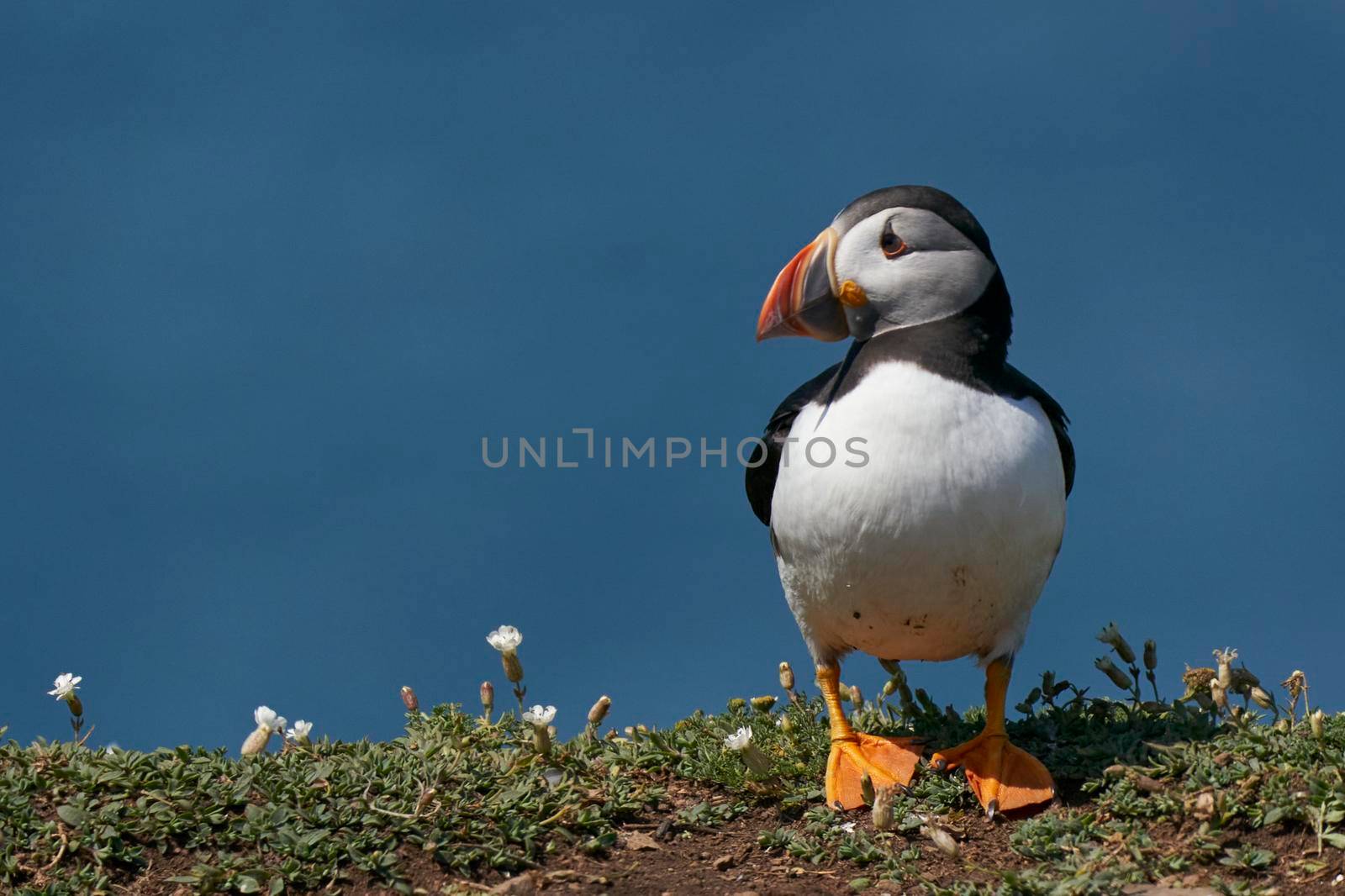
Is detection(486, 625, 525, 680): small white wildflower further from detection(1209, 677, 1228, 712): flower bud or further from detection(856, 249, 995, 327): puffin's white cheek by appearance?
detection(1209, 677, 1228, 712): flower bud

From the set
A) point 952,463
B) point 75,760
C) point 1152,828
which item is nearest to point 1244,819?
point 1152,828

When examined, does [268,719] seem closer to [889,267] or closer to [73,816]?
[73,816]

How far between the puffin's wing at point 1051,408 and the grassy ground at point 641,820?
3.98ft

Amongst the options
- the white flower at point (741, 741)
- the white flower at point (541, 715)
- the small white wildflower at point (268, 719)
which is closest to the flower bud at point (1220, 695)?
the white flower at point (741, 741)

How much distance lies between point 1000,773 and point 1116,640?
3.56ft

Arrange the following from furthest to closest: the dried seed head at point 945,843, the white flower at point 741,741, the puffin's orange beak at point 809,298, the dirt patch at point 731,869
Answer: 1. the puffin's orange beak at point 809,298
2. the white flower at point 741,741
3. the dried seed head at point 945,843
4. the dirt patch at point 731,869

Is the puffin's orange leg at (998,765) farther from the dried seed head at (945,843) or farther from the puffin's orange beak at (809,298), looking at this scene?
the puffin's orange beak at (809,298)

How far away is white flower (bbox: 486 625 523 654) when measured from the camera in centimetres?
655

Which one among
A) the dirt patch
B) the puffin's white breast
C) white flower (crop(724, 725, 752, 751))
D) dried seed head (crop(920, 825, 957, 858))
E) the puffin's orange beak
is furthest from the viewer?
the puffin's orange beak

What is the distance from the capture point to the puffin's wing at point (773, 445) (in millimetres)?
6574

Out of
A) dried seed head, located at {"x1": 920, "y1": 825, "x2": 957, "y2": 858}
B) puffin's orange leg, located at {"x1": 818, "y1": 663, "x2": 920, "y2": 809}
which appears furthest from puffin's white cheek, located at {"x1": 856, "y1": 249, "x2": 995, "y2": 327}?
dried seed head, located at {"x1": 920, "y1": 825, "x2": 957, "y2": 858}

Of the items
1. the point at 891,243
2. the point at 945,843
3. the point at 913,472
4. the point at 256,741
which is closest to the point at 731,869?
the point at 945,843

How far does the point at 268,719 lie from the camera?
255 inches

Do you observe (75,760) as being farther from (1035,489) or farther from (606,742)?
(1035,489)
